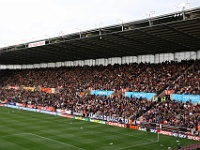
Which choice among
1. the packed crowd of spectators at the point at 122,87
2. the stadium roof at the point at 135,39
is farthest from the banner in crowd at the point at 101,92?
the stadium roof at the point at 135,39

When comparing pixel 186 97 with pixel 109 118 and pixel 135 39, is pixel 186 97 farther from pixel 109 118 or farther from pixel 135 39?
pixel 109 118

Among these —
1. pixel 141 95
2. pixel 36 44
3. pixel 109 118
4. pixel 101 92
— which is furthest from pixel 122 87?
pixel 36 44

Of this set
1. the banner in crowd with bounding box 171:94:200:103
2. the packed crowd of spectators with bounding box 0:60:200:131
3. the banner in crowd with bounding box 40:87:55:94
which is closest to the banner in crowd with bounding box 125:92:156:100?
the packed crowd of spectators with bounding box 0:60:200:131

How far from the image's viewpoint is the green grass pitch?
28.7 meters

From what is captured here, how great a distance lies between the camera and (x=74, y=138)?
32.5 metres

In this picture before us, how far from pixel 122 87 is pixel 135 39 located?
1170cm

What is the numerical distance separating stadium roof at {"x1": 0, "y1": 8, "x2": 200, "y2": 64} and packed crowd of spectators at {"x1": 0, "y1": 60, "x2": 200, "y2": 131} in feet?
12.3

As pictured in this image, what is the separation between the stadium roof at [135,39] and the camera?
3359 cm

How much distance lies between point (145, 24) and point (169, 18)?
381cm

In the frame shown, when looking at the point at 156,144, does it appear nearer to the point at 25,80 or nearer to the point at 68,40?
the point at 68,40

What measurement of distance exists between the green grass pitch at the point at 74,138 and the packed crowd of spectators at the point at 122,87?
4169 millimetres

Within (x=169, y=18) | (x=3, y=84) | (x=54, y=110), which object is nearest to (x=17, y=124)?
(x=54, y=110)

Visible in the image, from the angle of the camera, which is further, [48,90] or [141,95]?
[48,90]

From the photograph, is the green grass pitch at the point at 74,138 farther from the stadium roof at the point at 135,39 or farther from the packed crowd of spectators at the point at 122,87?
the stadium roof at the point at 135,39
